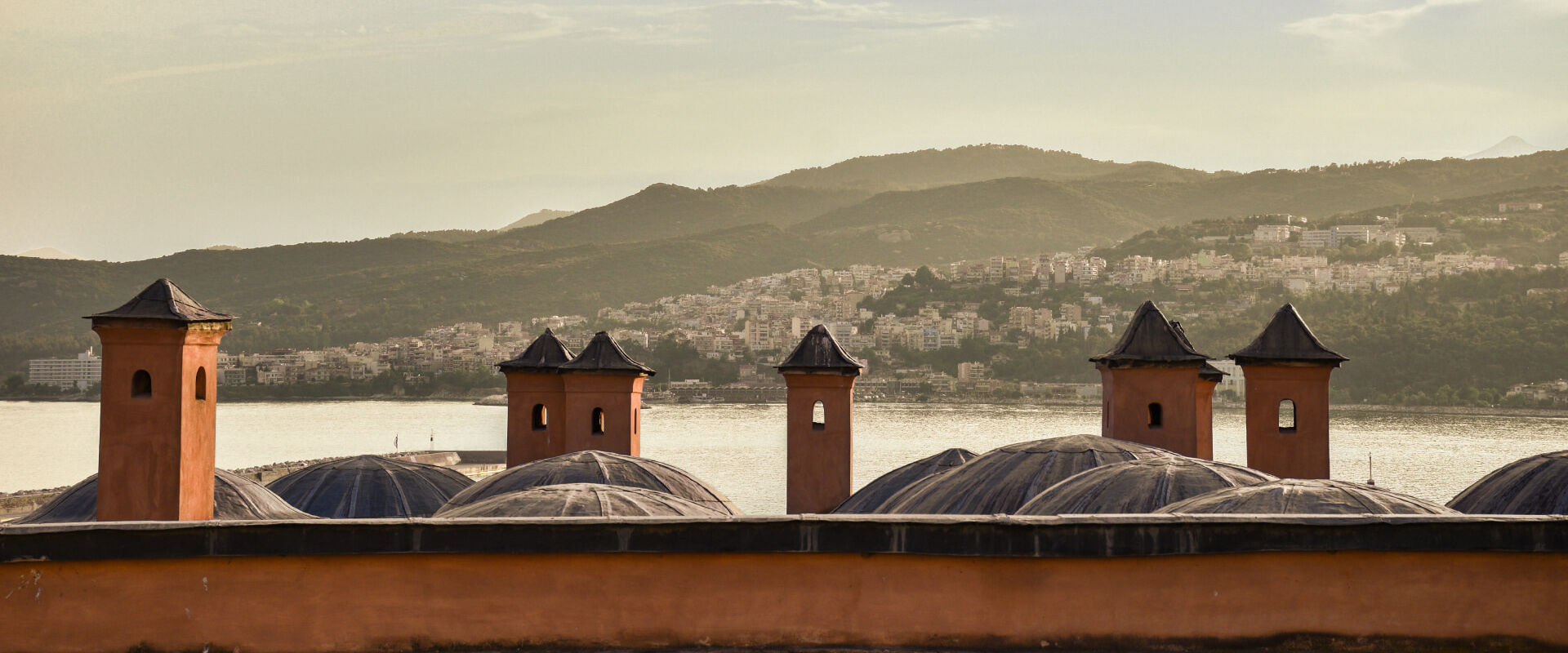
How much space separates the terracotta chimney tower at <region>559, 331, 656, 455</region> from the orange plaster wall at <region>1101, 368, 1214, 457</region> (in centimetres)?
538

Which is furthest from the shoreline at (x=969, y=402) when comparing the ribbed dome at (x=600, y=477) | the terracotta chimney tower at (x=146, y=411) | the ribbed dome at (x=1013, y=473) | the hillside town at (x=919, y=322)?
the terracotta chimney tower at (x=146, y=411)

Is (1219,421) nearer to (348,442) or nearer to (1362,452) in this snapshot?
(1362,452)

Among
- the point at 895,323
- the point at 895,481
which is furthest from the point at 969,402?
the point at 895,481

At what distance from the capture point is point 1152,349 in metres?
13.9

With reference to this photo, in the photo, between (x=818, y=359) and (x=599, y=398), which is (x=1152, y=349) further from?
(x=599, y=398)

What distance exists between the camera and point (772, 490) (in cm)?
4862

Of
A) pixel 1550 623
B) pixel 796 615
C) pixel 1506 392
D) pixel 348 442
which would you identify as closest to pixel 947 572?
pixel 796 615

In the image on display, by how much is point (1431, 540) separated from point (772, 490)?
43.7 meters

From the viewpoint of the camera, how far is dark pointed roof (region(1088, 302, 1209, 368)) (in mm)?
13812

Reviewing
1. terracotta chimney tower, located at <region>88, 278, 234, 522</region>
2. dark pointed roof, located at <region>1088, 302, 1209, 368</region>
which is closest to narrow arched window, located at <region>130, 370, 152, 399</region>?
terracotta chimney tower, located at <region>88, 278, 234, 522</region>

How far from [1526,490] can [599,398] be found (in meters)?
9.38

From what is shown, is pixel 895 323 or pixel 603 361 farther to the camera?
pixel 895 323

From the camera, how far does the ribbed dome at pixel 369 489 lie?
14793mm

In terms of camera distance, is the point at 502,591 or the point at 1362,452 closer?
the point at 502,591
